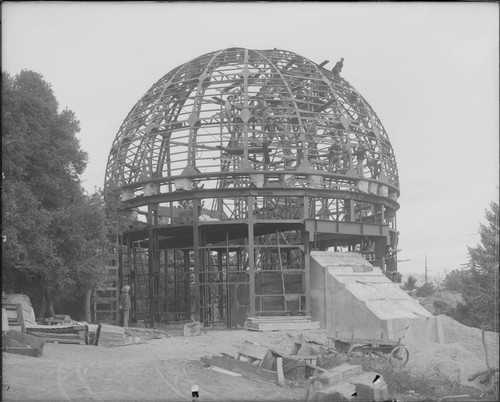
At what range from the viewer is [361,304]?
73.9ft

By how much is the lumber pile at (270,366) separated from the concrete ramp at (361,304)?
6.00 meters

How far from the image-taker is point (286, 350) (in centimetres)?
1997

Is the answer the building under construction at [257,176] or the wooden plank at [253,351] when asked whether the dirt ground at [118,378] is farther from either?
the building under construction at [257,176]

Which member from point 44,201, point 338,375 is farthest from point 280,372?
point 44,201

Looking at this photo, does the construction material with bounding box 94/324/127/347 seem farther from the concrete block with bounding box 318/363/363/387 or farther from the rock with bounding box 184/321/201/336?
the concrete block with bounding box 318/363/363/387

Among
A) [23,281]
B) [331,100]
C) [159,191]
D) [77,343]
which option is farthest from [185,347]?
[331,100]

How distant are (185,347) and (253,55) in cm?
1497

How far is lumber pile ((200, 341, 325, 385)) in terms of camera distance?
14.7 meters

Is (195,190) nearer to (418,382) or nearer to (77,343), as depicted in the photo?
(77,343)

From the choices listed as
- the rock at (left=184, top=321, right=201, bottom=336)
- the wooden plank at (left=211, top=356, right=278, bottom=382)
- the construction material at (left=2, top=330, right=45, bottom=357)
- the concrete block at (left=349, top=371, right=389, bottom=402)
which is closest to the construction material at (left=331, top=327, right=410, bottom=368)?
the wooden plank at (left=211, top=356, right=278, bottom=382)

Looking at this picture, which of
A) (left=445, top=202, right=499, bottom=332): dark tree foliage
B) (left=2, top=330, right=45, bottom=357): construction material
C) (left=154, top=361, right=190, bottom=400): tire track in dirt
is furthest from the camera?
(left=445, top=202, right=499, bottom=332): dark tree foliage

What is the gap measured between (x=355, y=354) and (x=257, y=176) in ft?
32.2

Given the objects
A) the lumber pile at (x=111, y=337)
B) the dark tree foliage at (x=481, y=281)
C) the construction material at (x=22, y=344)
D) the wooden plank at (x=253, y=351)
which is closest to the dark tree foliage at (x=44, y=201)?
the lumber pile at (x=111, y=337)

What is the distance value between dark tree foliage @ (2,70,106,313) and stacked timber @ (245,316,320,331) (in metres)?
6.09
